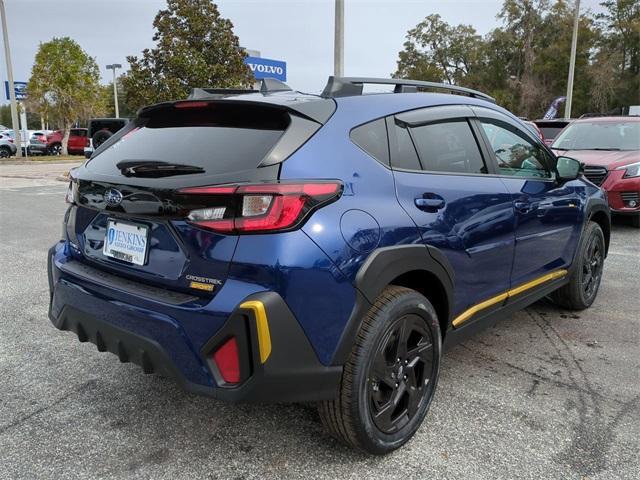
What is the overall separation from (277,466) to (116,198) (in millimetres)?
1358

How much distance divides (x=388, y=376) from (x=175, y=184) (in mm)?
1225

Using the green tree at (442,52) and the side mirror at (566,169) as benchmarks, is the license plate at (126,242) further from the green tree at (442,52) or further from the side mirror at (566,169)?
the green tree at (442,52)

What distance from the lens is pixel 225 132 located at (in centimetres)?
242

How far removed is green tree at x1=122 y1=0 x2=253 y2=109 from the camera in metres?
16.7

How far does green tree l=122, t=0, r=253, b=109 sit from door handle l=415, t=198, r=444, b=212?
15.3 meters

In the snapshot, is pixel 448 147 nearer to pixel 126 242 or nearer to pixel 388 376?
pixel 388 376

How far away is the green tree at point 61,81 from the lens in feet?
103

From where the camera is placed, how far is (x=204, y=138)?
244 centimetres

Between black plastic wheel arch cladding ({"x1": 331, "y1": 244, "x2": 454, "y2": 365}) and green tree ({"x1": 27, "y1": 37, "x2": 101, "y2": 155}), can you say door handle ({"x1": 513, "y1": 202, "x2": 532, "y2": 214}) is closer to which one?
black plastic wheel arch cladding ({"x1": 331, "y1": 244, "x2": 454, "y2": 365})

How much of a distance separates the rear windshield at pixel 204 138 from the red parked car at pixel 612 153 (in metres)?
6.41

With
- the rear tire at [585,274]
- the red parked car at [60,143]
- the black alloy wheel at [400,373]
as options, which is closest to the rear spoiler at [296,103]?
the black alloy wheel at [400,373]

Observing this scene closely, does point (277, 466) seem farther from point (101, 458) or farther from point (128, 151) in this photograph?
point (128, 151)

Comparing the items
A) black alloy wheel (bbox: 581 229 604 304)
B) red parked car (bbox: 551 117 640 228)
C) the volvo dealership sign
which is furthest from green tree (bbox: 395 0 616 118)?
black alloy wheel (bbox: 581 229 604 304)

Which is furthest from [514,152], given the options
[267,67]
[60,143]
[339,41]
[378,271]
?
[60,143]
